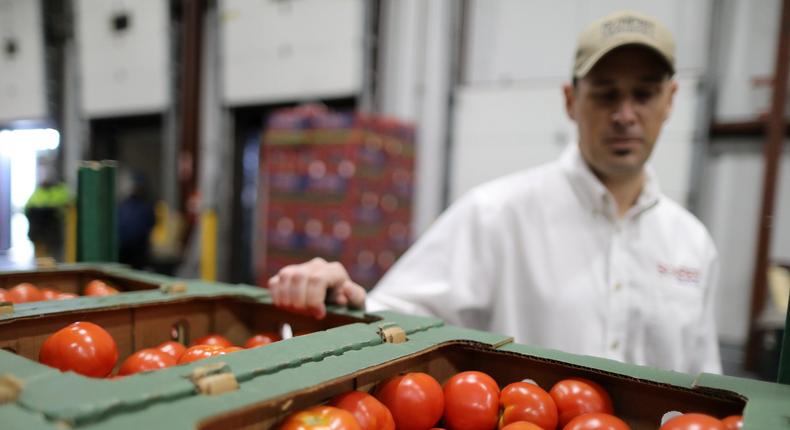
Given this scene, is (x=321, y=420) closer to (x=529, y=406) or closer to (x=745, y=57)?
(x=529, y=406)

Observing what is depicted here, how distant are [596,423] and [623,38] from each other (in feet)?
4.00

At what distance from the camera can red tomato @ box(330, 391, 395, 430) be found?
848 mm

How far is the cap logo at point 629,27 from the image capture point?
1.63m

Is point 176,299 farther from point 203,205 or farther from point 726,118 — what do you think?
point 203,205

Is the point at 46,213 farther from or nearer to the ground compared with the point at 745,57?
nearer to the ground

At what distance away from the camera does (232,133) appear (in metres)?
7.78

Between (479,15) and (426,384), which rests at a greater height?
(479,15)

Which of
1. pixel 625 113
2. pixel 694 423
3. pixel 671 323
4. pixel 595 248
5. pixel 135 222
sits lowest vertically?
pixel 135 222

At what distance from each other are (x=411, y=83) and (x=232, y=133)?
3.08 meters

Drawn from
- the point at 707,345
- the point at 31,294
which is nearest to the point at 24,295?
the point at 31,294

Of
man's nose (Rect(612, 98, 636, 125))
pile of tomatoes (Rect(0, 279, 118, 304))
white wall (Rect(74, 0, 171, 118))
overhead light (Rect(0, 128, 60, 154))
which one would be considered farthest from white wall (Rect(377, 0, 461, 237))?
overhead light (Rect(0, 128, 60, 154))

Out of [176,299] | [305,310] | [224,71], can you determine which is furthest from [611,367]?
[224,71]

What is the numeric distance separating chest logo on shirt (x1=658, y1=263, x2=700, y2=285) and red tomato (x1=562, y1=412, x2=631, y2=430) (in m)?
1.11

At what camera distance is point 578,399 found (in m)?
0.92
